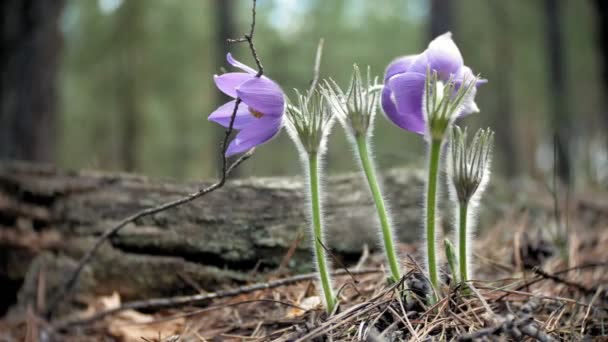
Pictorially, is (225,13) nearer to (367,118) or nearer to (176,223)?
(176,223)

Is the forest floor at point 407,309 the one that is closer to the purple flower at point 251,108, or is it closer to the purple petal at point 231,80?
the purple flower at point 251,108

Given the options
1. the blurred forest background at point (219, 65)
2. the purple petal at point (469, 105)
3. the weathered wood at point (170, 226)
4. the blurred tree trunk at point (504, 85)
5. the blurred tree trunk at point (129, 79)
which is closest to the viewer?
the purple petal at point (469, 105)

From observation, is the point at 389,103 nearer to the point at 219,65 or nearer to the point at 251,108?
the point at 251,108

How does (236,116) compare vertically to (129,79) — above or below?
below

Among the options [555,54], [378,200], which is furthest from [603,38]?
[555,54]

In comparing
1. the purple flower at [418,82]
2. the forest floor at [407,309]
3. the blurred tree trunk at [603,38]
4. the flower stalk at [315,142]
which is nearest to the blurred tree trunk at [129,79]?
the blurred tree trunk at [603,38]

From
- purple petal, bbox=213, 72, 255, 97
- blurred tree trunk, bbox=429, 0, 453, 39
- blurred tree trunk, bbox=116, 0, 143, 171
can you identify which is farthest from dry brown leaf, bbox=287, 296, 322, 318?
blurred tree trunk, bbox=116, 0, 143, 171

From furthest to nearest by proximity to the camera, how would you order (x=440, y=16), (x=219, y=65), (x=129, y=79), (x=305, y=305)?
(x=129, y=79) → (x=219, y=65) → (x=440, y=16) → (x=305, y=305)
